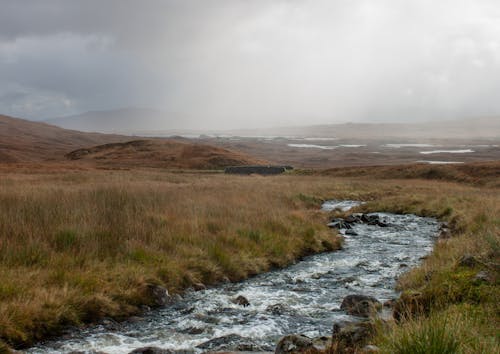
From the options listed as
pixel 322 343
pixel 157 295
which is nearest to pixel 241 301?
pixel 157 295

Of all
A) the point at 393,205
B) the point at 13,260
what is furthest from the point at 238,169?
the point at 13,260

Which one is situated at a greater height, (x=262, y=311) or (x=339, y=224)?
(x=262, y=311)

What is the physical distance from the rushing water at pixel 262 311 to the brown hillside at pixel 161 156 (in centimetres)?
6421

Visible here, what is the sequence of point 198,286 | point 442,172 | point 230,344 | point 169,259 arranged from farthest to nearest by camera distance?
point 442,172 → point 169,259 → point 198,286 → point 230,344

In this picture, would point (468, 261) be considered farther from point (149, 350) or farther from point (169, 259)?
point (149, 350)

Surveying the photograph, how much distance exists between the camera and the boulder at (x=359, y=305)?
886 cm

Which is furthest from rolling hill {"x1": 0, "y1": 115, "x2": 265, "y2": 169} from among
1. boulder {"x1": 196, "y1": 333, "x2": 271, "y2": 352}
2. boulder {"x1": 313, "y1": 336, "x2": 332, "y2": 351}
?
boulder {"x1": 313, "y1": 336, "x2": 332, "y2": 351}

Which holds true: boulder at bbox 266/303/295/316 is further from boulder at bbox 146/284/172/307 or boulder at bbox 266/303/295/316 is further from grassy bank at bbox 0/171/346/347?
grassy bank at bbox 0/171/346/347

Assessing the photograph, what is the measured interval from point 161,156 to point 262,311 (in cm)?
8222

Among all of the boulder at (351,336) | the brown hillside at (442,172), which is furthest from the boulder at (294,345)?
the brown hillside at (442,172)

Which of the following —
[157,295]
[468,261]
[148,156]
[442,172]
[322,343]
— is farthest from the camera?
[148,156]

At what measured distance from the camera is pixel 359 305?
9.10m

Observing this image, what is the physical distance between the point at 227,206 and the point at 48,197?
23.6 feet

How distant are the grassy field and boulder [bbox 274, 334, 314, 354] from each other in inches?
48.4
